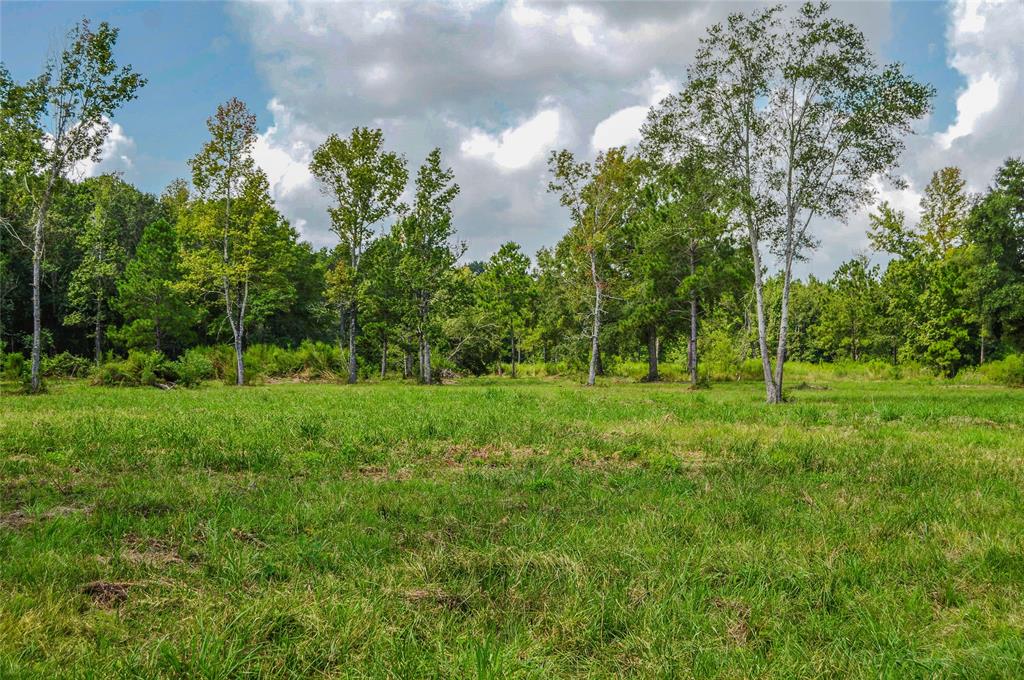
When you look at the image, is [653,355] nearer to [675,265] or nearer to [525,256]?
[675,265]

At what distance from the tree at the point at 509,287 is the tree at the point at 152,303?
26.3m

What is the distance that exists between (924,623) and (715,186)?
26014mm

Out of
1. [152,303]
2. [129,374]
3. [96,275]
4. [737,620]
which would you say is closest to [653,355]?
[129,374]

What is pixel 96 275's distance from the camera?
139 feet

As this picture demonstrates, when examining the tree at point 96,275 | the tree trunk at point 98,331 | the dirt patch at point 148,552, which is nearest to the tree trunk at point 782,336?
the dirt patch at point 148,552

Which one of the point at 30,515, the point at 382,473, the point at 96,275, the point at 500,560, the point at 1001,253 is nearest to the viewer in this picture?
the point at 500,560

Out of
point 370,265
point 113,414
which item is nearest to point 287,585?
point 113,414

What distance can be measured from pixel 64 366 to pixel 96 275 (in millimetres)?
9637

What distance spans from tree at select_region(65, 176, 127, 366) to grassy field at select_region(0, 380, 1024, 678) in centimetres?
3879

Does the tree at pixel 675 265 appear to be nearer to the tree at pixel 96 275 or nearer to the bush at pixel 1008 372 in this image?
the bush at pixel 1008 372

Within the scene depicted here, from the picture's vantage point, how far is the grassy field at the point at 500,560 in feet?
12.8

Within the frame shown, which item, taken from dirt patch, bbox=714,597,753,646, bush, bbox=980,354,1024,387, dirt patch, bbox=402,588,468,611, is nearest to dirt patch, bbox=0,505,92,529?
dirt patch, bbox=402,588,468,611

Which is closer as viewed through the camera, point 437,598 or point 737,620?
point 737,620

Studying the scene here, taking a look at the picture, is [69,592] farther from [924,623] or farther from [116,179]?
[116,179]
